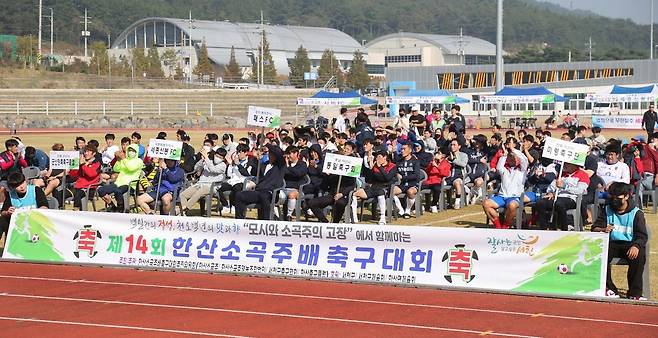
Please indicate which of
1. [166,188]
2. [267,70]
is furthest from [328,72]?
[166,188]

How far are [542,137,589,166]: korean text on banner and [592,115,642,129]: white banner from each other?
39.5 metres

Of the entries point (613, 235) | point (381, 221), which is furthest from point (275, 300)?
point (381, 221)

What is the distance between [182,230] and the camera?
47.7ft

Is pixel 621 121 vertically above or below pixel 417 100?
below

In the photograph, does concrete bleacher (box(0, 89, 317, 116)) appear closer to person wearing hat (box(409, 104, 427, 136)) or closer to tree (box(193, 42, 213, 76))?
tree (box(193, 42, 213, 76))

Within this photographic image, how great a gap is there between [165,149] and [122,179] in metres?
1.61

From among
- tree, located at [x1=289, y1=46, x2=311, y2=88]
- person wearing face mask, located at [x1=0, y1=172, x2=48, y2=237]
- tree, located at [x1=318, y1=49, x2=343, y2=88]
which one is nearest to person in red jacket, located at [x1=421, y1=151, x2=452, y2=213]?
person wearing face mask, located at [x1=0, y1=172, x2=48, y2=237]

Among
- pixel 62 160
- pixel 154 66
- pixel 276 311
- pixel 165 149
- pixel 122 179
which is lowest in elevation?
pixel 276 311

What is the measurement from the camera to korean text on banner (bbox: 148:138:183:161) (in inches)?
719

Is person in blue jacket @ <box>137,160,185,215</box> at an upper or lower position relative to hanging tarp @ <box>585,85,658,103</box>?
lower

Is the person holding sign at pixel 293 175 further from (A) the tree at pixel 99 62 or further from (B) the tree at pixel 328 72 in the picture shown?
(B) the tree at pixel 328 72

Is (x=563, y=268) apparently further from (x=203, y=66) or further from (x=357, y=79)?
(x=357, y=79)

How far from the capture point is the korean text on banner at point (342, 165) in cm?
1762

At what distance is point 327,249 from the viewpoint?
13.7m
